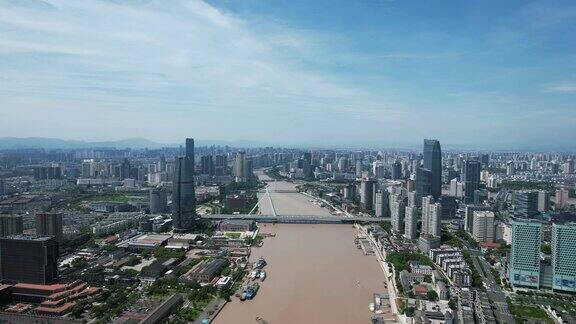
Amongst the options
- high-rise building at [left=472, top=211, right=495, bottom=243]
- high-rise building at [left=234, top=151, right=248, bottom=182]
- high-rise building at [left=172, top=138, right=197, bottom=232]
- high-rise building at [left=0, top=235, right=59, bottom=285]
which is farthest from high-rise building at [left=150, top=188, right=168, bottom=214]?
high-rise building at [left=472, top=211, right=495, bottom=243]

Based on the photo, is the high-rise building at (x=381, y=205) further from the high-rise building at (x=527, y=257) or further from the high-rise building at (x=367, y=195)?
the high-rise building at (x=527, y=257)

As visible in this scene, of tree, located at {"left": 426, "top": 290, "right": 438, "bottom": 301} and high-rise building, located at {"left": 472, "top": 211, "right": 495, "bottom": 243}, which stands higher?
high-rise building, located at {"left": 472, "top": 211, "right": 495, "bottom": 243}

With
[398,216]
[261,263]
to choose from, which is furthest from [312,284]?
[398,216]

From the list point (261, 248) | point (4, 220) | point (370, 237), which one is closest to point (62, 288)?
point (4, 220)

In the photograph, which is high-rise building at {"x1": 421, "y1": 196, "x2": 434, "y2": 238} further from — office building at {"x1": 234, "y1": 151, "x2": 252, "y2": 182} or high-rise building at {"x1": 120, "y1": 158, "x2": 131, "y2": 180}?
high-rise building at {"x1": 120, "y1": 158, "x2": 131, "y2": 180}

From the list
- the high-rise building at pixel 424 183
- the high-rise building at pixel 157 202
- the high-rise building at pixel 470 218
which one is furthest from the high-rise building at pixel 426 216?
the high-rise building at pixel 157 202

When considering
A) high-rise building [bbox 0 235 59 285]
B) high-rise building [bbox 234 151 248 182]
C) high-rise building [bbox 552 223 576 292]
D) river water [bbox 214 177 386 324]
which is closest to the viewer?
river water [bbox 214 177 386 324]
